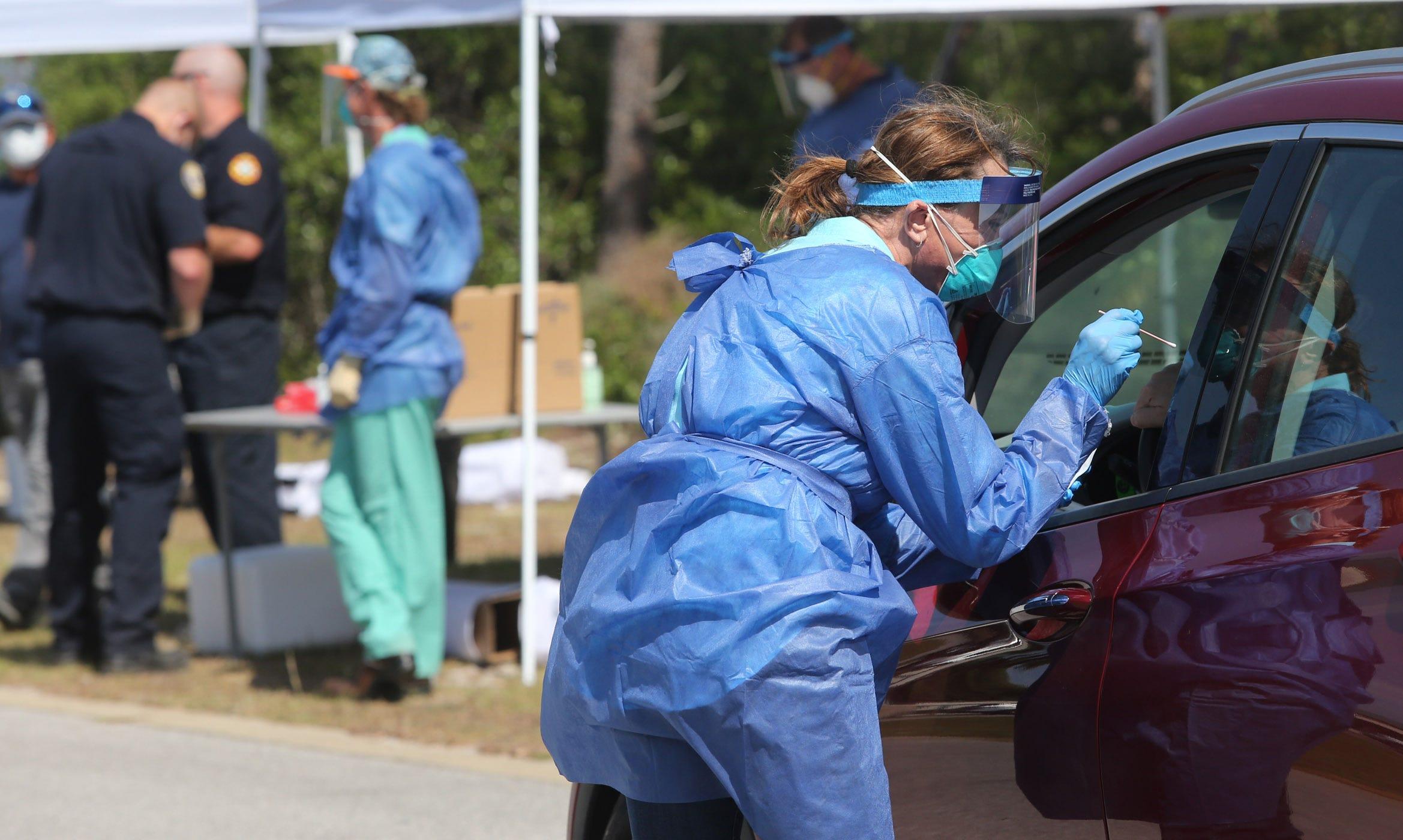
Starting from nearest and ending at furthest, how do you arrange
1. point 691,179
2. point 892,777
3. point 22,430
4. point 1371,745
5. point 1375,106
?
point 1371,745, point 1375,106, point 892,777, point 22,430, point 691,179

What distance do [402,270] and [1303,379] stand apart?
12.7 ft

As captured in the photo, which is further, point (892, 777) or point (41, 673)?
point (41, 673)

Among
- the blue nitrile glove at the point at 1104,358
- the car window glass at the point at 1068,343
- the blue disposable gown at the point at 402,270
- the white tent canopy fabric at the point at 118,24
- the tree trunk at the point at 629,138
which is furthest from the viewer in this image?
the tree trunk at the point at 629,138

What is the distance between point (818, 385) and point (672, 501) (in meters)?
0.25

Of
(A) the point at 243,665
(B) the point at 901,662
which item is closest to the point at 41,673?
(A) the point at 243,665

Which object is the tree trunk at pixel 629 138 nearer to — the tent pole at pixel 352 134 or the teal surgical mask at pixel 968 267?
the tent pole at pixel 352 134

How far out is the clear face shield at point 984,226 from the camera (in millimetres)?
2254

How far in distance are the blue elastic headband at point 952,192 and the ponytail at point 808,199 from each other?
59mm

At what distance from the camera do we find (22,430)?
7.66m

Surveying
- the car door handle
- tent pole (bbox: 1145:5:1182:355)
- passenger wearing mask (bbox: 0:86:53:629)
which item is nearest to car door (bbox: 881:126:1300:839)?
the car door handle

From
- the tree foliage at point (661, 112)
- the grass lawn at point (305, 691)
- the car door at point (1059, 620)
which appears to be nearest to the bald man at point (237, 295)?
the grass lawn at point (305, 691)

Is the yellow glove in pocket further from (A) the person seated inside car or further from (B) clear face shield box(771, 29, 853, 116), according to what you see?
(A) the person seated inside car

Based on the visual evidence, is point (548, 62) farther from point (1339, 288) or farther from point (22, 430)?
point (1339, 288)

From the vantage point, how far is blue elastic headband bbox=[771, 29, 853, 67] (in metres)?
6.80
